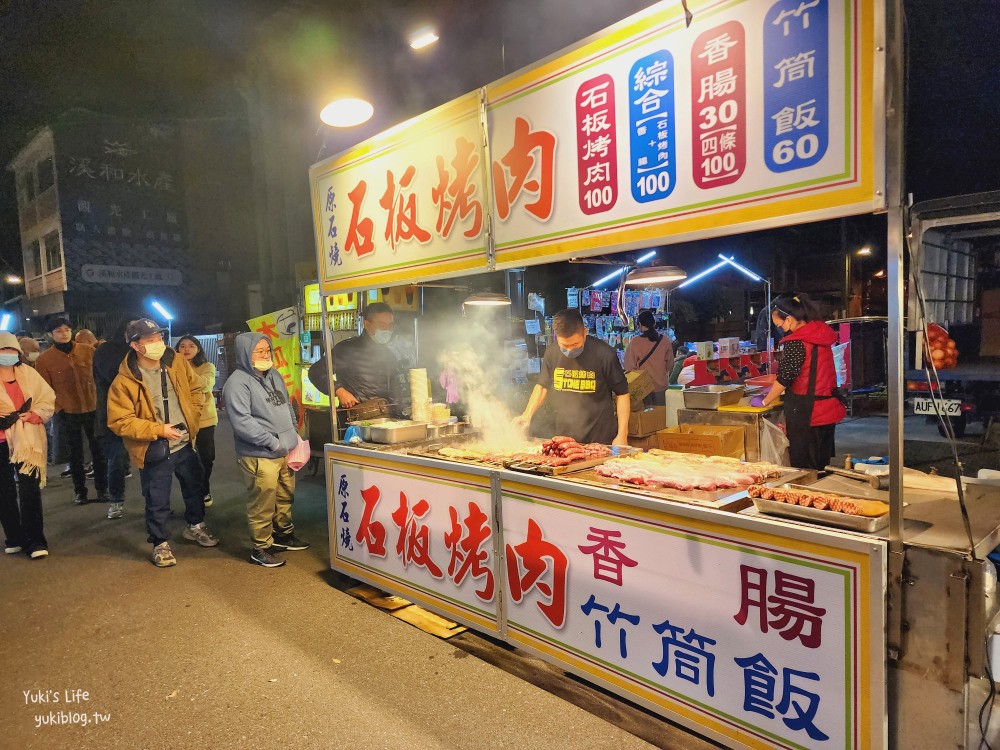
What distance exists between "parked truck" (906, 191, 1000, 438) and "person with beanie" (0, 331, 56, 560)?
716 cm

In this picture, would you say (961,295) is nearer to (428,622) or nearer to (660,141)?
(660,141)

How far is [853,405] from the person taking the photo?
12.9 m

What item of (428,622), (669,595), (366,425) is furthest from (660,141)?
(428,622)

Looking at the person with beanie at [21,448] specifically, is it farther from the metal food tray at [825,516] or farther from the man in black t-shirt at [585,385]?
the metal food tray at [825,516]

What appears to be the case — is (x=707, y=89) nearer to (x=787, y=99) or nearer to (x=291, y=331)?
(x=787, y=99)

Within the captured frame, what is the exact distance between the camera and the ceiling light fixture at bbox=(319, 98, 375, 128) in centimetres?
421

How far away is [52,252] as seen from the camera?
66.9ft

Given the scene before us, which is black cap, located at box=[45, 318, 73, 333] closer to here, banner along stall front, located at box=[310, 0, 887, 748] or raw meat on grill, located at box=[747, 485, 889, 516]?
banner along stall front, located at box=[310, 0, 887, 748]

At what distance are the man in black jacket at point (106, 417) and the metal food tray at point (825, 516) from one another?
7.18 metres

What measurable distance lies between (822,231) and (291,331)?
536 inches

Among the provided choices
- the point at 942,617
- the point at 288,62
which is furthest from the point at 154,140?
the point at 942,617

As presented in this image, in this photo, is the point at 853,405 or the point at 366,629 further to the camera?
the point at 853,405

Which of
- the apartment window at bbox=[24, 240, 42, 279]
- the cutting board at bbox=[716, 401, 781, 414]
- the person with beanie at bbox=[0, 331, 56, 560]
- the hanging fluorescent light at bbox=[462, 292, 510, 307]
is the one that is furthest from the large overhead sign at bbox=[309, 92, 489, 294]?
the apartment window at bbox=[24, 240, 42, 279]

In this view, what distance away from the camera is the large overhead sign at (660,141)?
220cm
